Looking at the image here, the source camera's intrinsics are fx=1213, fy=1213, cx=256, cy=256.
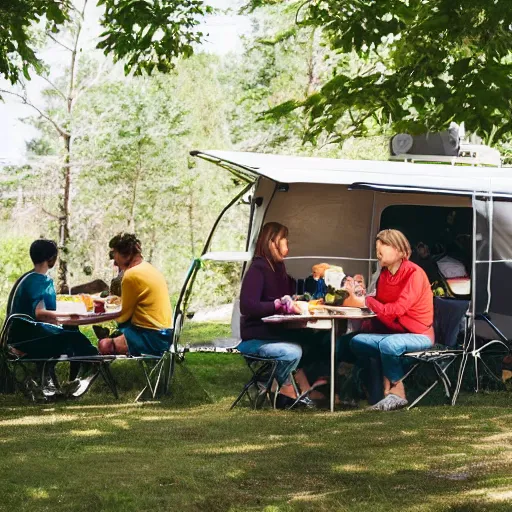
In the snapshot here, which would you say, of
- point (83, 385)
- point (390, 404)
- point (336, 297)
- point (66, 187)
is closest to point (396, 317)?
point (336, 297)

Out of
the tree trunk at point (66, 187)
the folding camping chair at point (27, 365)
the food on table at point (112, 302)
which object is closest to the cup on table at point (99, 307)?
the food on table at point (112, 302)

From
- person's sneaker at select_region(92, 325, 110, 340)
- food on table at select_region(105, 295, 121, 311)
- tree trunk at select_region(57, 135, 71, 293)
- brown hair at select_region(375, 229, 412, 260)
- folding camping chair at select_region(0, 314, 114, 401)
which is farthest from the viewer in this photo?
tree trunk at select_region(57, 135, 71, 293)

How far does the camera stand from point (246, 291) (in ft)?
24.8

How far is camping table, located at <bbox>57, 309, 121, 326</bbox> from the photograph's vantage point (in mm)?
8305

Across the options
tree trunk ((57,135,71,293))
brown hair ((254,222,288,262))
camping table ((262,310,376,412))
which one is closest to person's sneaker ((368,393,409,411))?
camping table ((262,310,376,412))

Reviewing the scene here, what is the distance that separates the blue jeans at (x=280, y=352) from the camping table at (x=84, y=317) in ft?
4.11

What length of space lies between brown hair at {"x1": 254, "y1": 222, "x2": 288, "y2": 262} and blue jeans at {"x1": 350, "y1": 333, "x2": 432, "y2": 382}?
811 millimetres

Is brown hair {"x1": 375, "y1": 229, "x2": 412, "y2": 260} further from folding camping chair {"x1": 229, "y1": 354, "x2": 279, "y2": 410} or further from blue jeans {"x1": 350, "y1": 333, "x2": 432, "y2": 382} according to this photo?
folding camping chair {"x1": 229, "y1": 354, "x2": 279, "y2": 410}

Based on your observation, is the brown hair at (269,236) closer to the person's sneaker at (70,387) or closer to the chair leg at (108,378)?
the chair leg at (108,378)

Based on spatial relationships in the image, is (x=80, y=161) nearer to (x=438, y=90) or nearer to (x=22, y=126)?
(x=22, y=126)

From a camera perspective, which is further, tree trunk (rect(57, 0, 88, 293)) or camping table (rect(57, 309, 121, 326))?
tree trunk (rect(57, 0, 88, 293))

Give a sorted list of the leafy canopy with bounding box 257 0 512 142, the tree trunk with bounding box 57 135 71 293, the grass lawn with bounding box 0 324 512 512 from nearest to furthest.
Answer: the grass lawn with bounding box 0 324 512 512, the leafy canopy with bounding box 257 0 512 142, the tree trunk with bounding box 57 135 71 293

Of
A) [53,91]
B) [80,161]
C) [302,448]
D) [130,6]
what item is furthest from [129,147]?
[302,448]

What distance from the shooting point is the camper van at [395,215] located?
26.4 ft
